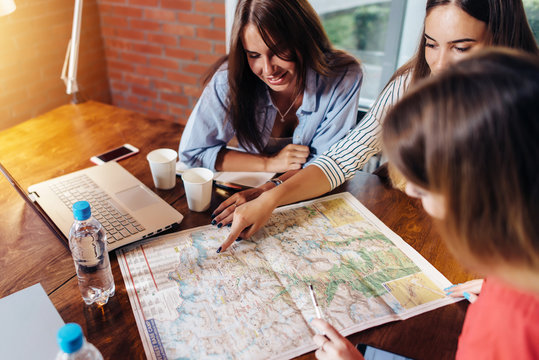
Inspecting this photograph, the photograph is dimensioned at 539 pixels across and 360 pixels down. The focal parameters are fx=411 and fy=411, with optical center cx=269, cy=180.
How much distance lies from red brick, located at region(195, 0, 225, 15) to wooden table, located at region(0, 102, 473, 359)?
97 cm

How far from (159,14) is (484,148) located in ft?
8.07

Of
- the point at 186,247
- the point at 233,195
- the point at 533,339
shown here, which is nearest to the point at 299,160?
the point at 233,195

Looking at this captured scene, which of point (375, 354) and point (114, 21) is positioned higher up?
point (114, 21)

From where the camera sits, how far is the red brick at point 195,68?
8.32 feet

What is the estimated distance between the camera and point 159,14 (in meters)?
2.53

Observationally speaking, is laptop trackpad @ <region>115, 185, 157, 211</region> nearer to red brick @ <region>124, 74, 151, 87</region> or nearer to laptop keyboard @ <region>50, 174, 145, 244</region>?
laptop keyboard @ <region>50, 174, 145, 244</region>

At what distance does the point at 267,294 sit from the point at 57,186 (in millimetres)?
678

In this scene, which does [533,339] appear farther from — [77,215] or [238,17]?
[238,17]

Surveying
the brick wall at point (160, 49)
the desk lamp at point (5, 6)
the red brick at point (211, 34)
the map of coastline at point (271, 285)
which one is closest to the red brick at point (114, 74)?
A: the brick wall at point (160, 49)

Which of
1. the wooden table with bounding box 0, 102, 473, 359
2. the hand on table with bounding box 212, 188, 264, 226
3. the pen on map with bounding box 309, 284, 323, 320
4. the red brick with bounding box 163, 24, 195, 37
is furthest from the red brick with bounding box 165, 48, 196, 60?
the pen on map with bounding box 309, 284, 323, 320

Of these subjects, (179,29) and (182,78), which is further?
(182,78)

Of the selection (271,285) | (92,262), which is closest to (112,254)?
(92,262)

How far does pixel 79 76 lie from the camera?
273 cm

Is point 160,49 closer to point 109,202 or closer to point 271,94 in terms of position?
point 271,94
